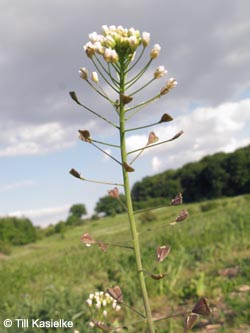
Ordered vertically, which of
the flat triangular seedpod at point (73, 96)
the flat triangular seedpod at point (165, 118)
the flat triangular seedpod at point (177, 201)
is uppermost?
the flat triangular seedpod at point (73, 96)

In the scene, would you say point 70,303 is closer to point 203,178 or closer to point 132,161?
point 132,161

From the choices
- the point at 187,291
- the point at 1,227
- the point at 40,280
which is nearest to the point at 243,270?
the point at 187,291

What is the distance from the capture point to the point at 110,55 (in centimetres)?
210

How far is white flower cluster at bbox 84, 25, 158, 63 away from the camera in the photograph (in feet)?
7.19

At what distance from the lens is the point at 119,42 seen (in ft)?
7.47

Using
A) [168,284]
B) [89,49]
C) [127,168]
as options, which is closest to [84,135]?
[127,168]

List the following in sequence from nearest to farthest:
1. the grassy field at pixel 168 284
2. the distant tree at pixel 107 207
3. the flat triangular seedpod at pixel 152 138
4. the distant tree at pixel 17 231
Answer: the flat triangular seedpod at pixel 152 138
the grassy field at pixel 168 284
the distant tree at pixel 17 231
the distant tree at pixel 107 207

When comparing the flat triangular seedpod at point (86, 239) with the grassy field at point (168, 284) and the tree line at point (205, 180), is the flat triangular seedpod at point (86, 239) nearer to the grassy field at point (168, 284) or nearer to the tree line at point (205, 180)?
the grassy field at point (168, 284)

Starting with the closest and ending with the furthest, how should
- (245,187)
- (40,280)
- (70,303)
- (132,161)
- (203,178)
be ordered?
1. (132,161)
2. (70,303)
3. (40,280)
4. (245,187)
5. (203,178)

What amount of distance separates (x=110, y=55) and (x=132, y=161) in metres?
0.52

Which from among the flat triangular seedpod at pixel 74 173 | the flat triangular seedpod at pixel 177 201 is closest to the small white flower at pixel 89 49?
the flat triangular seedpod at pixel 74 173

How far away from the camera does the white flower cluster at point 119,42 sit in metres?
2.19

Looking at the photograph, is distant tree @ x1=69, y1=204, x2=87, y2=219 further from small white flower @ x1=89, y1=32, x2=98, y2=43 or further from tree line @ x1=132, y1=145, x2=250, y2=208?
small white flower @ x1=89, y1=32, x2=98, y2=43

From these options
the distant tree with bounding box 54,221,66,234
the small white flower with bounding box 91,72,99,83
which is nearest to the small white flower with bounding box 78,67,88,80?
the small white flower with bounding box 91,72,99,83
